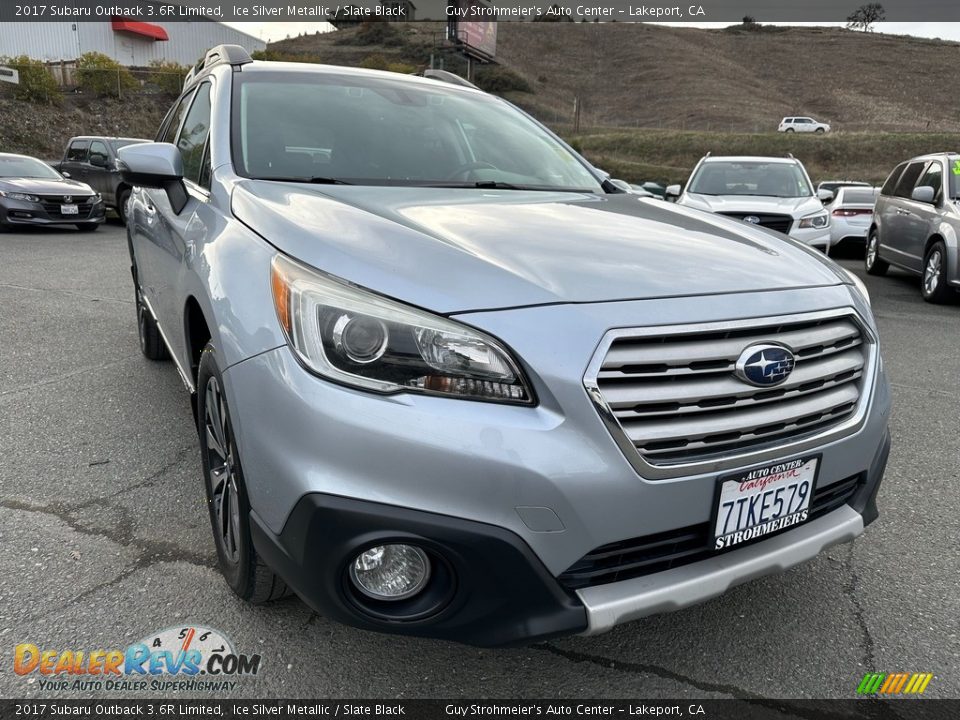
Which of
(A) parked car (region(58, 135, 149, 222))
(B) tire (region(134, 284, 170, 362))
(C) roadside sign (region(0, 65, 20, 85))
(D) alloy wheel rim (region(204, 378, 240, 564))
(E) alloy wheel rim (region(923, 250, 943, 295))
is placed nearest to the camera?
(D) alloy wheel rim (region(204, 378, 240, 564))

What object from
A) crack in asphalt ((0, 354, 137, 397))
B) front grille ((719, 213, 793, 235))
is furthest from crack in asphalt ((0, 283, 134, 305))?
front grille ((719, 213, 793, 235))

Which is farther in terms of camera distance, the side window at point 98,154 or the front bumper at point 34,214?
the side window at point 98,154

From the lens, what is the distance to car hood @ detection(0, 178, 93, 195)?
39.2ft

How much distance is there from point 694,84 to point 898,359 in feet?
234

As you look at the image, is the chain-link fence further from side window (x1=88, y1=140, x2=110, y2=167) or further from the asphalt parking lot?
the asphalt parking lot

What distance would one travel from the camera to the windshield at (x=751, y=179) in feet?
30.1

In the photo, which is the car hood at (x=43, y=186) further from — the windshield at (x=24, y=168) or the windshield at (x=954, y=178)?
the windshield at (x=954, y=178)

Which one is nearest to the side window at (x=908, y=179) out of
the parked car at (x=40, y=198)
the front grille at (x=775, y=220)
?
the front grille at (x=775, y=220)

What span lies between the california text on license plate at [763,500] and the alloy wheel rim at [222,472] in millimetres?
1266

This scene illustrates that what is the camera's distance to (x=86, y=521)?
270 centimetres

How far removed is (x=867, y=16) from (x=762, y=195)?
108 meters

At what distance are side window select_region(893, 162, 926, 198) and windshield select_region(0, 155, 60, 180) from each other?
13692mm

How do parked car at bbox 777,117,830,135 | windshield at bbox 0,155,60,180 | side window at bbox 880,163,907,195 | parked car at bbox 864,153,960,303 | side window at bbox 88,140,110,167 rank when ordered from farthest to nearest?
parked car at bbox 777,117,830,135 < side window at bbox 88,140,110,167 < windshield at bbox 0,155,60,180 < side window at bbox 880,163,907,195 < parked car at bbox 864,153,960,303

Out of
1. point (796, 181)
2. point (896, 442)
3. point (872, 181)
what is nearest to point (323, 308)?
point (896, 442)
